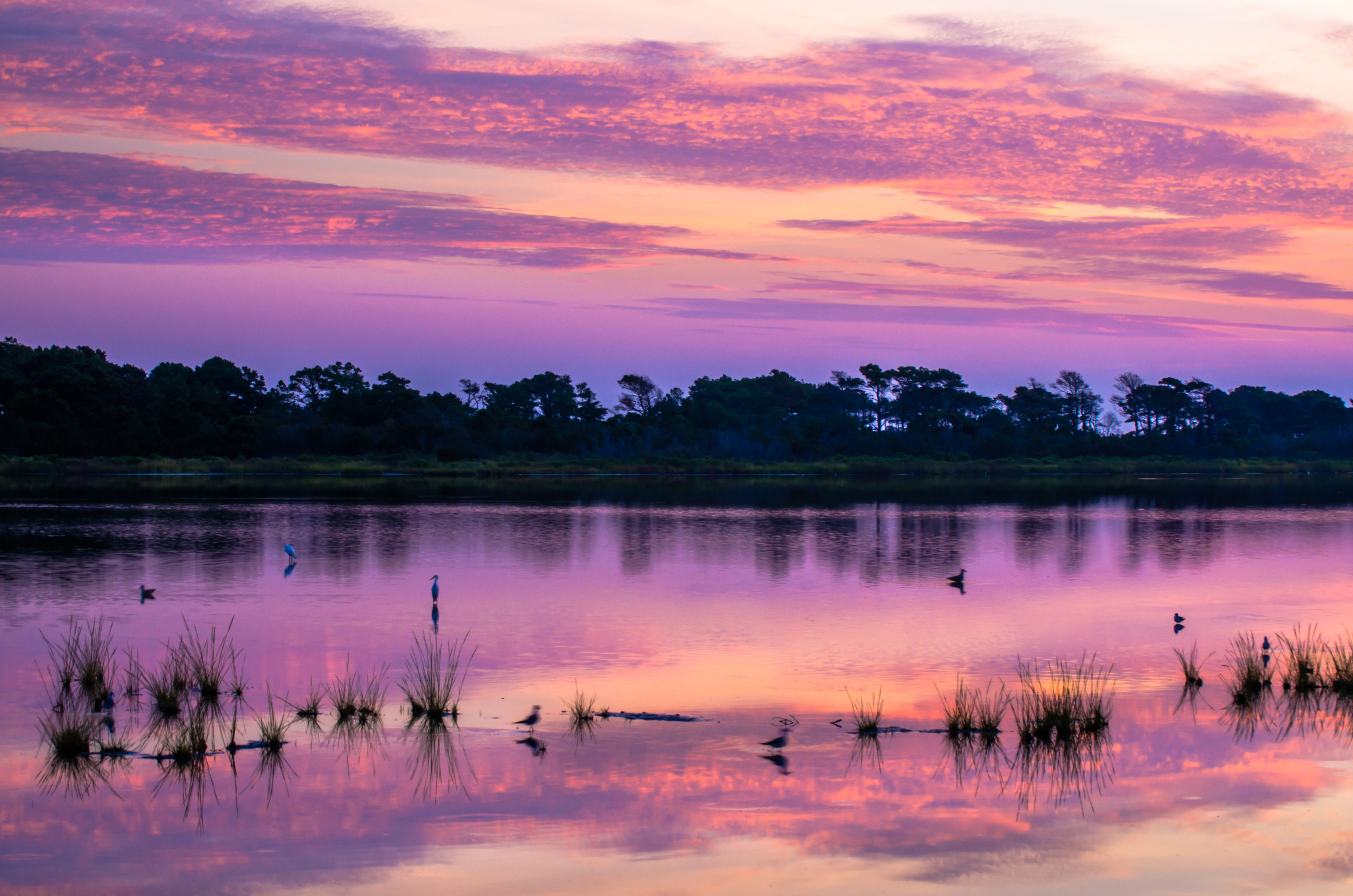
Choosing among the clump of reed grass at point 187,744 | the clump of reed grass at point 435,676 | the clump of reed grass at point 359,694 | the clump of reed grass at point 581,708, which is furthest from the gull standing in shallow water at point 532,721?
the clump of reed grass at point 187,744

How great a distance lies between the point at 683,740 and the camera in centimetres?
991

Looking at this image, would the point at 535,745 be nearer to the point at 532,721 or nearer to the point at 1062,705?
the point at 532,721

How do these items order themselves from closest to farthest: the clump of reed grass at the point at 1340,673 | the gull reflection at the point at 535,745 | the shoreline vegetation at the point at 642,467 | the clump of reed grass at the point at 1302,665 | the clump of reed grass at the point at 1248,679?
the gull reflection at the point at 535,745 → the clump of reed grass at the point at 1248,679 → the clump of reed grass at the point at 1340,673 → the clump of reed grass at the point at 1302,665 → the shoreline vegetation at the point at 642,467

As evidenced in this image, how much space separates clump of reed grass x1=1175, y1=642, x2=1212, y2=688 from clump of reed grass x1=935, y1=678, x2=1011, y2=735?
2.07 meters

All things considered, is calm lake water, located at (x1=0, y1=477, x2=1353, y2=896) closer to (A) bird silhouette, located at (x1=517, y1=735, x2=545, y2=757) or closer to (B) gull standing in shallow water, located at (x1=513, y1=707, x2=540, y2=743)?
(A) bird silhouette, located at (x1=517, y1=735, x2=545, y2=757)

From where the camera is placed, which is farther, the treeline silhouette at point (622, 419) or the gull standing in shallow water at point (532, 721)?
the treeline silhouette at point (622, 419)

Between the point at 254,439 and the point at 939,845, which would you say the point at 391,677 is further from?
the point at 254,439

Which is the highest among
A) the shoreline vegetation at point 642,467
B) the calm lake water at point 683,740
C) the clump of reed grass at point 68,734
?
the shoreline vegetation at point 642,467

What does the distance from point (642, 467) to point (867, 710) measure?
6502cm

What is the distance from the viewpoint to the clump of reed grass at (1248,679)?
11586 mm

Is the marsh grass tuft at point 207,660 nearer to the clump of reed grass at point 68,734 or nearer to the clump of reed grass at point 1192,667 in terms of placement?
the clump of reed grass at point 68,734

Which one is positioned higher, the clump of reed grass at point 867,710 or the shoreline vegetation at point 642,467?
the shoreline vegetation at point 642,467

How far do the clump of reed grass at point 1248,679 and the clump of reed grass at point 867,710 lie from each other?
342 cm

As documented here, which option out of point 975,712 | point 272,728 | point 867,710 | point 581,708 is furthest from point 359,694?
point 975,712
